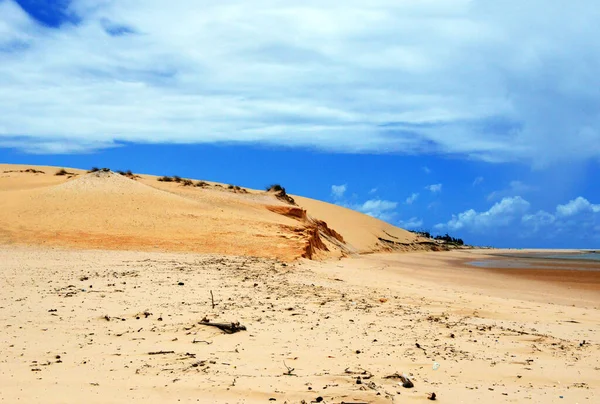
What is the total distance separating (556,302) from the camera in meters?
12.4

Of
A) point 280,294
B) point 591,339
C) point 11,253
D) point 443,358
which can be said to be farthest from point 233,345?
point 11,253

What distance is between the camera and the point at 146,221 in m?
19.8

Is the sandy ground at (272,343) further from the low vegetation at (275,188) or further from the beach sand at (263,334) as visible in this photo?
the low vegetation at (275,188)

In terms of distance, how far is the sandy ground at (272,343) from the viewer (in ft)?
15.9

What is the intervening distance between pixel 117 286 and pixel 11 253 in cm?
664

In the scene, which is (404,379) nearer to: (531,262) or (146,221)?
(146,221)

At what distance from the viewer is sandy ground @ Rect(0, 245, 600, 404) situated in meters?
4.86

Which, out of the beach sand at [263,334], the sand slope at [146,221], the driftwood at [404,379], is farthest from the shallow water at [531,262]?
the driftwood at [404,379]

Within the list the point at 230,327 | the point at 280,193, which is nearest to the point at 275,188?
the point at 280,193

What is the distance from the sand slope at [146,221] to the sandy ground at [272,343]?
6.00 metres

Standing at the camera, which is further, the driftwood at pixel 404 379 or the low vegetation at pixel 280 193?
the low vegetation at pixel 280 193

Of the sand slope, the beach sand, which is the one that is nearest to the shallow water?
the sand slope

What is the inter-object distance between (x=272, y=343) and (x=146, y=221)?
14457 mm

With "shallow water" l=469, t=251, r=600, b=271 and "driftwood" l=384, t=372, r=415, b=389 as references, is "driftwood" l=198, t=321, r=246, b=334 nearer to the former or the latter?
"driftwood" l=384, t=372, r=415, b=389
